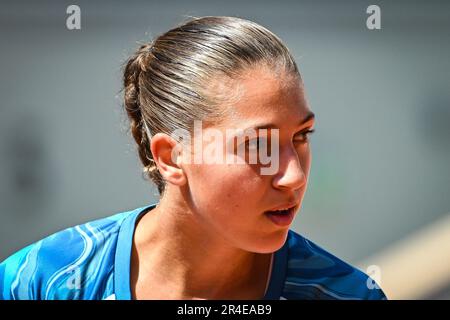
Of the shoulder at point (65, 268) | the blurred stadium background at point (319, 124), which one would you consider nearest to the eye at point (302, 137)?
the shoulder at point (65, 268)

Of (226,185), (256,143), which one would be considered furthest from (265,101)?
(226,185)

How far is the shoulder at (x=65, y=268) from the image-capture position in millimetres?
1800

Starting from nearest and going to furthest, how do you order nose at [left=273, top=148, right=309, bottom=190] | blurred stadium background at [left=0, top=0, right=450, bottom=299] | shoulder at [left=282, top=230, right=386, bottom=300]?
1. nose at [left=273, top=148, right=309, bottom=190]
2. shoulder at [left=282, top=230, right=386, bottom=300]
3. blurred stadium background at [left=0, top=0, right=450, bottom=299]

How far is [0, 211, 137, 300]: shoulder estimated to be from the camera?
1.80 m

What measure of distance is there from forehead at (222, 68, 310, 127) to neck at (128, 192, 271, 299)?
0.96 ft

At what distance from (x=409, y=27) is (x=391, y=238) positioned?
0.99 meters

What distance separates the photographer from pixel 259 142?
1.66 m

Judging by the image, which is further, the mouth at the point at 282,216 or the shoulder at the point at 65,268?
the shoulder at the point at 65,268

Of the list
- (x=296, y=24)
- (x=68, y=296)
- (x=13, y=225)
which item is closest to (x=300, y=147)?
(x=68, y=296)

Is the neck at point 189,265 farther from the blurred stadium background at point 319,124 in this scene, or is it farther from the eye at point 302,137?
the blurred stadium background at point 319,124

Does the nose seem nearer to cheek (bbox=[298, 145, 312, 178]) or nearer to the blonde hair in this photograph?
cheek (bbox=[298, 145, 312, 178])

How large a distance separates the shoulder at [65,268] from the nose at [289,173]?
49 centimetres

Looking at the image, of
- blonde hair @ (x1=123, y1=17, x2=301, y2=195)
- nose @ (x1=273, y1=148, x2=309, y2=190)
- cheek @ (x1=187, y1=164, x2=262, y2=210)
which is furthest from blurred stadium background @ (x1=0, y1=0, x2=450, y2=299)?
nose @ (x1=273, y1=148, x2=309, y2=190)

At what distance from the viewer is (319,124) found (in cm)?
340
